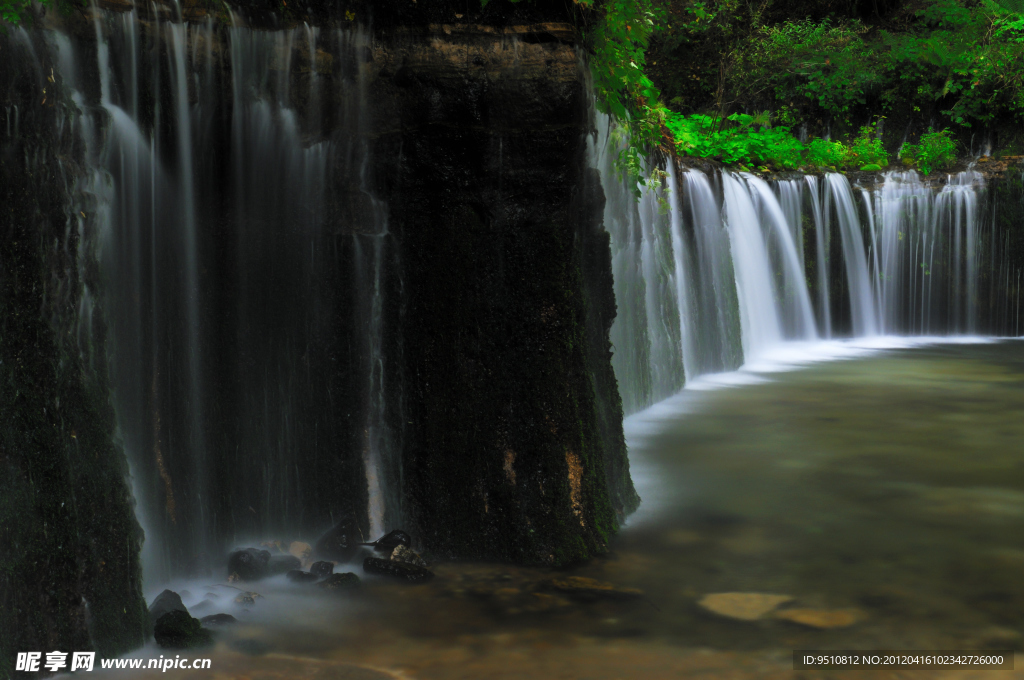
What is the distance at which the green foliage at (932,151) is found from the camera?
18.2m

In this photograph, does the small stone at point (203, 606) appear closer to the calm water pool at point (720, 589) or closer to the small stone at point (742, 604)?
the calm water pool at point (720, 589)

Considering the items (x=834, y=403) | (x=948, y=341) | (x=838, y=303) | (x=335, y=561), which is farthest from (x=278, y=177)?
(x=948, y=341)

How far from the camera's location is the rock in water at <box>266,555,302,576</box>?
4.18 m

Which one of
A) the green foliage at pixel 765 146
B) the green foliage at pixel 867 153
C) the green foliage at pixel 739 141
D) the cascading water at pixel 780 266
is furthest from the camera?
the green foliage at pixel 867 153

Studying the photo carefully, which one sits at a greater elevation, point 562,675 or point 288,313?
point 288,313

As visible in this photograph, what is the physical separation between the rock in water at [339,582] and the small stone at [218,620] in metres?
0.47

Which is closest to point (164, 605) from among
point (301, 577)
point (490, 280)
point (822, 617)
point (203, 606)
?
point (203, 606)

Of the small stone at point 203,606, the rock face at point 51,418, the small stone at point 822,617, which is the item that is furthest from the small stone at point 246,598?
the small stone at point 822,617

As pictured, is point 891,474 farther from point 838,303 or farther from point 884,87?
point 884,87

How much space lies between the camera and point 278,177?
4.40m

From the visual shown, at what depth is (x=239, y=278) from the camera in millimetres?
4359

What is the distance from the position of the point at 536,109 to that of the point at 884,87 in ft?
59.3

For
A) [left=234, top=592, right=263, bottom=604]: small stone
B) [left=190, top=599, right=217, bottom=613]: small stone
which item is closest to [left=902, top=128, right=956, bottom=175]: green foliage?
[left=234, top=592, right=263, bottom=604]: small stone

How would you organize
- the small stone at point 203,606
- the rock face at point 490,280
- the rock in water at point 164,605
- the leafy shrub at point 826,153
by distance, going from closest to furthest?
the rock in water at point 164,605
the small stone at point 203,606
the rock face at point 490,280
the leafy shrub at point 826,153
